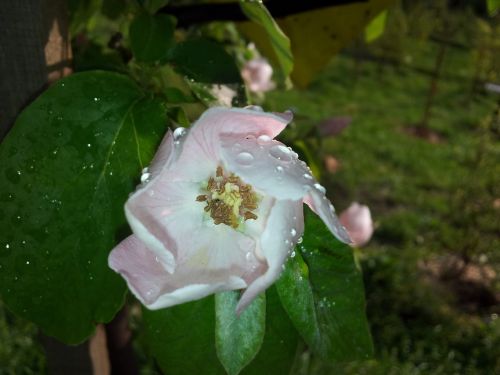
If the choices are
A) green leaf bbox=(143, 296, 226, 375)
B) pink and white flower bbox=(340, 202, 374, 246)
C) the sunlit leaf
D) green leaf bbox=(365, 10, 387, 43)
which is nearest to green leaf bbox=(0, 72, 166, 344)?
green leaf bbox=(143, 296, 226, 375)

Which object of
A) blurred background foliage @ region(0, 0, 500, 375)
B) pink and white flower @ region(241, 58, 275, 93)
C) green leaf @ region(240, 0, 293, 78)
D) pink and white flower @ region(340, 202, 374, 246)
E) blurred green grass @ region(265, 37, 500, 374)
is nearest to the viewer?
green leaf @ region(240, 0, 293, 78)

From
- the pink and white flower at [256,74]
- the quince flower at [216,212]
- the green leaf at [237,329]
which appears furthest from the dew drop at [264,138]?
the pink and white flower at [256,74]

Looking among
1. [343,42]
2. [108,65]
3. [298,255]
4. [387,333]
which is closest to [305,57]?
[343,42]

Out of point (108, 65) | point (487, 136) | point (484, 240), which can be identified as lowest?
point (484, 240)

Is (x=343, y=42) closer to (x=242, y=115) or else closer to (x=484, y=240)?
(x=242, y=115)

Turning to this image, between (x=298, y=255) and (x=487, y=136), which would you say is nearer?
(x=298, y=255)

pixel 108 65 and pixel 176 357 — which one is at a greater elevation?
pixel 108 65

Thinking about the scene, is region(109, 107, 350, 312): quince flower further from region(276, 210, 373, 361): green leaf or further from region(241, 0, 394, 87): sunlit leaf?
region(241, 0, 394, 87): sunlit leaf
